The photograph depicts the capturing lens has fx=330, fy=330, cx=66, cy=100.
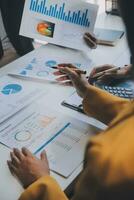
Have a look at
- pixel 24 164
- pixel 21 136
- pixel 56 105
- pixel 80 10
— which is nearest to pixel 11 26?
pixel 80 10

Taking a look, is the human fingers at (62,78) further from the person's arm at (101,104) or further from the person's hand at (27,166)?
the person's hand at (27,166)

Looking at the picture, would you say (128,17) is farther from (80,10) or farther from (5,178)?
(80,10)

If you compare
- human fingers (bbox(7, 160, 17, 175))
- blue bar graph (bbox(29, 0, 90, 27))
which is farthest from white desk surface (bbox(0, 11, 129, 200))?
blue bar graph (bbox(29, 0, 90, 27))

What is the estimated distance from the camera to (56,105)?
43.7 inches

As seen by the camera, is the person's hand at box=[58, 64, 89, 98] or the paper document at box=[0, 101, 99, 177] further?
the person's hand at box=[58, 64, 89, 98]

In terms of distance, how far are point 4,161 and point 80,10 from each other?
0.80 metres

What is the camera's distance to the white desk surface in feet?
2.67

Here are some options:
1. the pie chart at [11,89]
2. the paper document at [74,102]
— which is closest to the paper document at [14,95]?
the pie chart at [11,89]

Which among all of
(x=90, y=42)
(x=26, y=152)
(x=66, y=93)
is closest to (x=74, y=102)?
(x=66, y=93)

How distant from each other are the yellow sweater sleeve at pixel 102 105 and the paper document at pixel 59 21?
46cm

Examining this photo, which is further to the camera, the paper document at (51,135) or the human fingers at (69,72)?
the human fingers at (69,72)

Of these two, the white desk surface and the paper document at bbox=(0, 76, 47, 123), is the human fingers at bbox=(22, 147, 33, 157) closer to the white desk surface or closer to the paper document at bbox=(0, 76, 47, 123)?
the white desk surface

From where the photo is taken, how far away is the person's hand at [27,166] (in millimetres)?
838

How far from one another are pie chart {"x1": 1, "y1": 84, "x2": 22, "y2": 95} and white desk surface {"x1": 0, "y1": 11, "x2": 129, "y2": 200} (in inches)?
4.0
